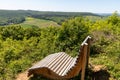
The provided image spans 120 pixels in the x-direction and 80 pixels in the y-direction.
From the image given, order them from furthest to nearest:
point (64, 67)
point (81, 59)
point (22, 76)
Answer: point (22, 76) < point (64, 67) < point (81, 59)

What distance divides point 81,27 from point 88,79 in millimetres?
8424

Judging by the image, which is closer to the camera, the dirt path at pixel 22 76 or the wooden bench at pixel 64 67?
the wooden bench at pixel 64 67

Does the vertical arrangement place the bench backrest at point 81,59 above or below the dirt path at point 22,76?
above

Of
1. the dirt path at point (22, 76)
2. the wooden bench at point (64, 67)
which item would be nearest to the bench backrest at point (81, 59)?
the wooden bench at point (64, 67)

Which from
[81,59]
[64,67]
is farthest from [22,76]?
[81,59]

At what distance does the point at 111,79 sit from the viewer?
9.52 meters

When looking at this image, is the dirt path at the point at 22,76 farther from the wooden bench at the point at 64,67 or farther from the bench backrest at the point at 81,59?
the bench backrest at the point at 81,59

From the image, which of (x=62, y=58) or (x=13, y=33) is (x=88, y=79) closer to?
(x=62, y=58)

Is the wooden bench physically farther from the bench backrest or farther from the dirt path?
the dirt path

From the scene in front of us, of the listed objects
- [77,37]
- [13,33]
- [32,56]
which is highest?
[77,37]

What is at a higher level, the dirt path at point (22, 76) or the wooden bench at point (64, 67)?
the wooden bench at point (64, 67)

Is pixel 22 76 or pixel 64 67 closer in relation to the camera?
pixel 64 67

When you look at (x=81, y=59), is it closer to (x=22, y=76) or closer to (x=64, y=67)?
(x=64, y=67)

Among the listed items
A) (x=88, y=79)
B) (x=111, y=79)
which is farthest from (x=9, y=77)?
(x=111, y=79)
